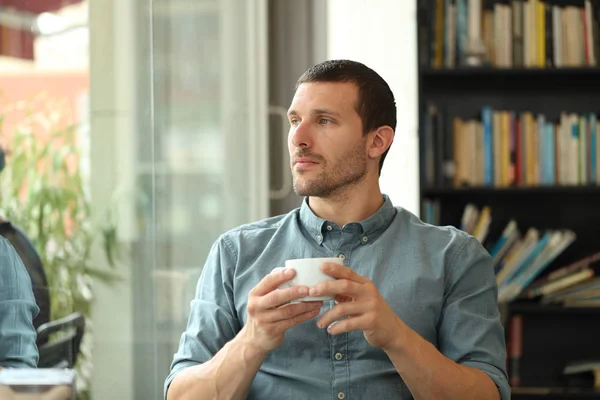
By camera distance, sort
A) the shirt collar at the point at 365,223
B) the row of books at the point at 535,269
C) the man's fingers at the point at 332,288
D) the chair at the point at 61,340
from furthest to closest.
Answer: the row of books at the point at 535,269
the shirt collar at the point at 365,223
the chair at the point at 61,340
the man's fingers at the point at 332,288

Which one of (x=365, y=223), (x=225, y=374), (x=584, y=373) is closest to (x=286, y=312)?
(x=225, y=374)

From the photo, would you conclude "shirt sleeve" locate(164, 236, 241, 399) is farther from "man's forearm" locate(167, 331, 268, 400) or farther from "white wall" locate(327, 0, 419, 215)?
"white wall" locate(327, 0, 419, 215)

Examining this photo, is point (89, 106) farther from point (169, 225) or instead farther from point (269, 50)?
point (269, 50)

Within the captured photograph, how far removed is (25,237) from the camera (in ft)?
4.70

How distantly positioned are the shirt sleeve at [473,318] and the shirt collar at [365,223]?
0.17 m

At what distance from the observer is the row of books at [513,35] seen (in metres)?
3.22

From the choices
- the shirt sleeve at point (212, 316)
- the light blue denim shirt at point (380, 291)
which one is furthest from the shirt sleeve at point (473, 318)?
the shirt sleeve at point (212, 316)

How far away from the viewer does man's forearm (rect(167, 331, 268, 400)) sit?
4.80 ft

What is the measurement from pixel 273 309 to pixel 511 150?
2.07 metres

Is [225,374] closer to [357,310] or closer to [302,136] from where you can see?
[357,310]

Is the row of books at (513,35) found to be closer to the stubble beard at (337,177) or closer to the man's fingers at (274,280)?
the stubble beard at (337,177)

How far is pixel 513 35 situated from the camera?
3.25m

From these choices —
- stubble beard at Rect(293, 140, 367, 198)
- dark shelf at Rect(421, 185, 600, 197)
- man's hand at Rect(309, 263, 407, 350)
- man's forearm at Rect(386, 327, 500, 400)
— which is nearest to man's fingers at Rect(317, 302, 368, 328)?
man's hand at Rect(309, 263, 407, 350)

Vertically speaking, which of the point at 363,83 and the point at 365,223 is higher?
the point at 363,83
